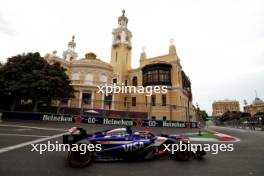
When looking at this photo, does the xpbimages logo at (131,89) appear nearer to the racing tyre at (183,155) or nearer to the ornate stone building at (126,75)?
the ornate stone building at (126,75)

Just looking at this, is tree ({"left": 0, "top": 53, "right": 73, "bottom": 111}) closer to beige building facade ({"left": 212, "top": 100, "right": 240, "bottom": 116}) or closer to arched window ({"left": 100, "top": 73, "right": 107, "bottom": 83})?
arched window ({"left": 100, "top": 73, "right": 107, "bottom": 83})

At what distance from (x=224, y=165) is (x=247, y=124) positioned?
36764 millimetres

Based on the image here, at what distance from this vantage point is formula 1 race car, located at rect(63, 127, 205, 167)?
6.02 meters

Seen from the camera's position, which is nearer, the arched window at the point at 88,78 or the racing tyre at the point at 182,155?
the racing tyre at the point at 182,155

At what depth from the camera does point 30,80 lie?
22.1 m

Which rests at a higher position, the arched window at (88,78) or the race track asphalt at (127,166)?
the arched window at (88,78)

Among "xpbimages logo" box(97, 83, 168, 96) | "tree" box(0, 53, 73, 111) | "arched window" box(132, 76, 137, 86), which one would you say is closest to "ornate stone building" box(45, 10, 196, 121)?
"arched window" box(132, 76, 137, 86)

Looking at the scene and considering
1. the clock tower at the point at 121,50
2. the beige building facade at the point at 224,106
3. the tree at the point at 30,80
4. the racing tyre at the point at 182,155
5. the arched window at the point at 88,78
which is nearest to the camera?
the racing tyre at the point at 182,155

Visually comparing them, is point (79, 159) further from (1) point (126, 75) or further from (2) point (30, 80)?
(1) point (126, 75)

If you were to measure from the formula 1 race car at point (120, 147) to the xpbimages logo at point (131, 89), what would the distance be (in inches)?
1114

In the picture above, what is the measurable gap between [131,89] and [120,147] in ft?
108

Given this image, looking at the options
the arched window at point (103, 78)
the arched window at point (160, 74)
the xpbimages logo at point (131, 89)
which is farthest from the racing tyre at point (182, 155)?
the arched window at point (103, 78)

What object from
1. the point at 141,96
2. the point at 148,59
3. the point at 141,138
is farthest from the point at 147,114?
the point at 148,59

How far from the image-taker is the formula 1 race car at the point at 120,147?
237 inches
